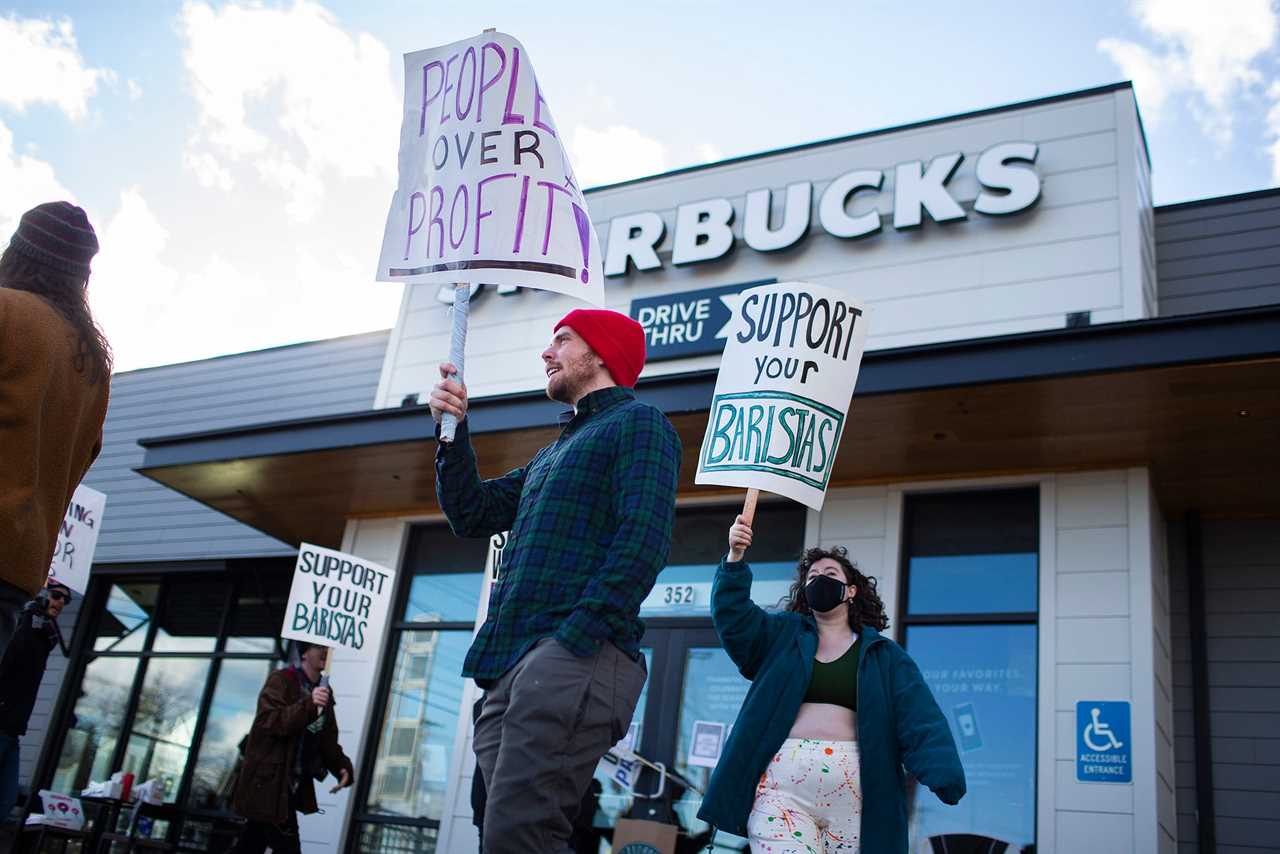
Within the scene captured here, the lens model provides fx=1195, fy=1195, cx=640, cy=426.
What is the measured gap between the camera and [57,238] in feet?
9.95

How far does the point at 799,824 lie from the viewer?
4051 millimetres

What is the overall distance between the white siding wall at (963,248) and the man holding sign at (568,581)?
5894 millimetres

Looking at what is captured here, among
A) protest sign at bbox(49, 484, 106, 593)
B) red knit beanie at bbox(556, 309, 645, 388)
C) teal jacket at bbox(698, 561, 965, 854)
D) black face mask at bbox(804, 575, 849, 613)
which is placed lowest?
teal jacket at bbox(698, 561, 965, 854)

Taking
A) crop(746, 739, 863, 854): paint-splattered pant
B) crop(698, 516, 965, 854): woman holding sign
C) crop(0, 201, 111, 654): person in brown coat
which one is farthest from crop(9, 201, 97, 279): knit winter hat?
crop(746, 739, 863, 854): paint-splattered pant

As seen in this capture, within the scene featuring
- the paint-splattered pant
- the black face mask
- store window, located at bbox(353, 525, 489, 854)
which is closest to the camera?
the paint-splattered pant

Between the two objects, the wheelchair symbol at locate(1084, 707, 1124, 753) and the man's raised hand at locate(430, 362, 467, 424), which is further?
the wheelchair symbol at locate(1084, 707, 1124, 753)

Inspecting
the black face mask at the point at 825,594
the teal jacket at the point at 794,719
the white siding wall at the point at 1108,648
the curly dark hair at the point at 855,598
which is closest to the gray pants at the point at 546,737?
the teal jacket at the point at 794,719

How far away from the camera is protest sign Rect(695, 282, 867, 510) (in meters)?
4.74

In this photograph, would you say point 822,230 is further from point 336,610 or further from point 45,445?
point 45,445

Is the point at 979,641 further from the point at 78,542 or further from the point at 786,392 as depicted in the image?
the point at 78,542

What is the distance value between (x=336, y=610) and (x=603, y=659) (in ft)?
21.6

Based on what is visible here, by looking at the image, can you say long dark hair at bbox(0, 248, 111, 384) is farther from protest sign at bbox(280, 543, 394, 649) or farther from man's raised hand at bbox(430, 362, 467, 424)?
protest sign at bbox(280, 543, 394, 649)

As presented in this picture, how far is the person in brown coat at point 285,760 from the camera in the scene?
717cm

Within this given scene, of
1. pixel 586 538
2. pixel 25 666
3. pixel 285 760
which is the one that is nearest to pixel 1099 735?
pixel 285 760
